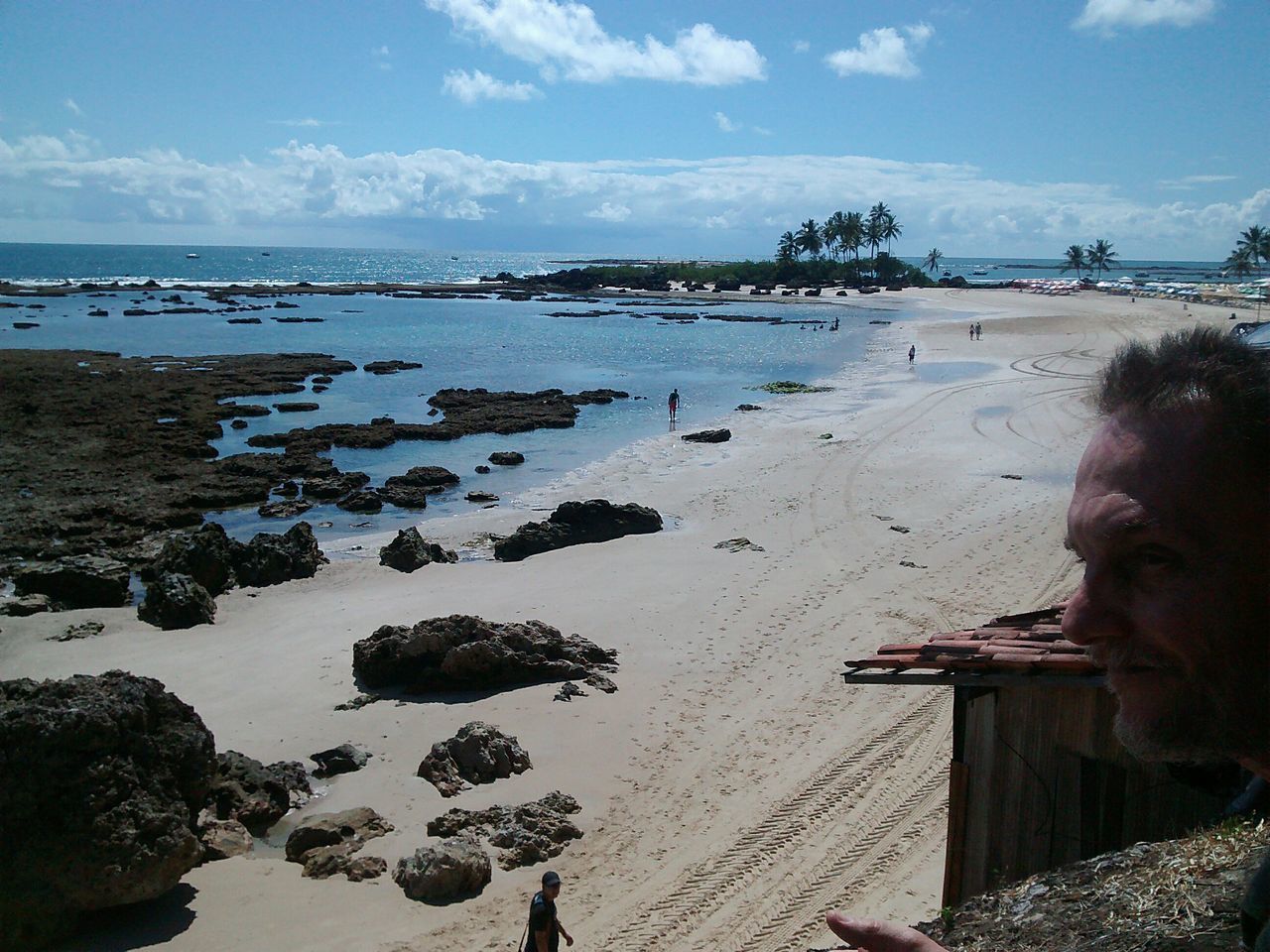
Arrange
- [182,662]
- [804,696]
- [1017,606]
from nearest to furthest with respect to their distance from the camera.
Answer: [804,696] < [182,662] < [1017,606]

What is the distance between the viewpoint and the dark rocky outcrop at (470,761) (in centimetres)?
1041

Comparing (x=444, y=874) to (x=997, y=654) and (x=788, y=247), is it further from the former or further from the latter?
(x=788, y=247)

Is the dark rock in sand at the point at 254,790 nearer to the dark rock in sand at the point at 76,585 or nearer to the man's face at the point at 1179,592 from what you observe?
the dark rock in sand at the point at 76,585

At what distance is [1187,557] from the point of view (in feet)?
4.37

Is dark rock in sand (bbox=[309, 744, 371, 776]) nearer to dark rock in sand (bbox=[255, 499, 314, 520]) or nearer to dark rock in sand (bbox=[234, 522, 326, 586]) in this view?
dark rock in sand (bbox=[234, 522, 326, 586])

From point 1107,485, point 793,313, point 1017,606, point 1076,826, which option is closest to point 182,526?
point 1017,606

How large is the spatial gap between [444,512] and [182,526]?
6369 millimetres

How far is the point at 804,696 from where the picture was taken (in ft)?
41.2

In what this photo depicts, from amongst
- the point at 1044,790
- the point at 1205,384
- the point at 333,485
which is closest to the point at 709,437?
the point at 333,485

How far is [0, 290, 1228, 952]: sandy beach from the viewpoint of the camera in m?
8.20

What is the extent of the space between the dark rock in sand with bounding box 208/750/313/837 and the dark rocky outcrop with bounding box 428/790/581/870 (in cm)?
169

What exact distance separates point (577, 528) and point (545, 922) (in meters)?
13.6

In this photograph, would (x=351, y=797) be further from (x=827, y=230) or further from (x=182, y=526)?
(x=827, y=230)

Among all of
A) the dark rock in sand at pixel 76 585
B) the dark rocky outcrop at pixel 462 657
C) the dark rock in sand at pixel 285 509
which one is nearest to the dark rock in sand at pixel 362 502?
the dark rock in sand at pixel 285 509
